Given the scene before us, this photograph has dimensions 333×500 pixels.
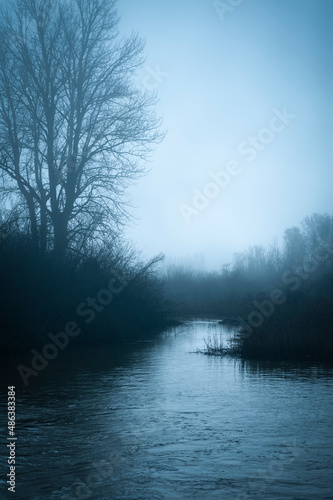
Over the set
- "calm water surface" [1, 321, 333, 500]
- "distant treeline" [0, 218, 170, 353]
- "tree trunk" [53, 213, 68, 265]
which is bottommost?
"calm water surface" [1, 321, 333, 500]

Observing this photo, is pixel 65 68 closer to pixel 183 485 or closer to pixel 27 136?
pixel 27 136

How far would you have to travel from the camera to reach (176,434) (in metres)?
8.24

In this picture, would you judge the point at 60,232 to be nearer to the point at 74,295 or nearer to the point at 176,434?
the point at 74,295

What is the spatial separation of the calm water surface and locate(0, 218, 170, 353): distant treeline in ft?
9.35

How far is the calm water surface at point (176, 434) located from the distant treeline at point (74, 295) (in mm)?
2850

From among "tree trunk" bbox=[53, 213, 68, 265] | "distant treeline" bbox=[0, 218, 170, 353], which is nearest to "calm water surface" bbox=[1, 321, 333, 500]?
"distant treeline" bbox=[0, 218, 170, 353]

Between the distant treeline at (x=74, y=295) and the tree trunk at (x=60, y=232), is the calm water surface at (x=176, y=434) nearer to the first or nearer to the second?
the distant treeline at (x=74, y=295)

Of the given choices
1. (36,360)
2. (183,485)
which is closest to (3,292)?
(36,360)

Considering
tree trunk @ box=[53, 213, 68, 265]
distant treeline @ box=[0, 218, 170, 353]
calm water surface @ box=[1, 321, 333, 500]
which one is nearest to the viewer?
calm water surface @ box=[1, 321, 333, 500]

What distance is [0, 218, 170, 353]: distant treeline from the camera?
667 inches

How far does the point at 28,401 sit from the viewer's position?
1059 centimetres

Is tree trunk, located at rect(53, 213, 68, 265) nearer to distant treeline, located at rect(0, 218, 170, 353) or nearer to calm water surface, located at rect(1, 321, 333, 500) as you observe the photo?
distant treeline, located at rect(0, 218, 170, 353)

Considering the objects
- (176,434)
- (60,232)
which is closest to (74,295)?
(60,232)

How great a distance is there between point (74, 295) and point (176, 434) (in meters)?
13.4
